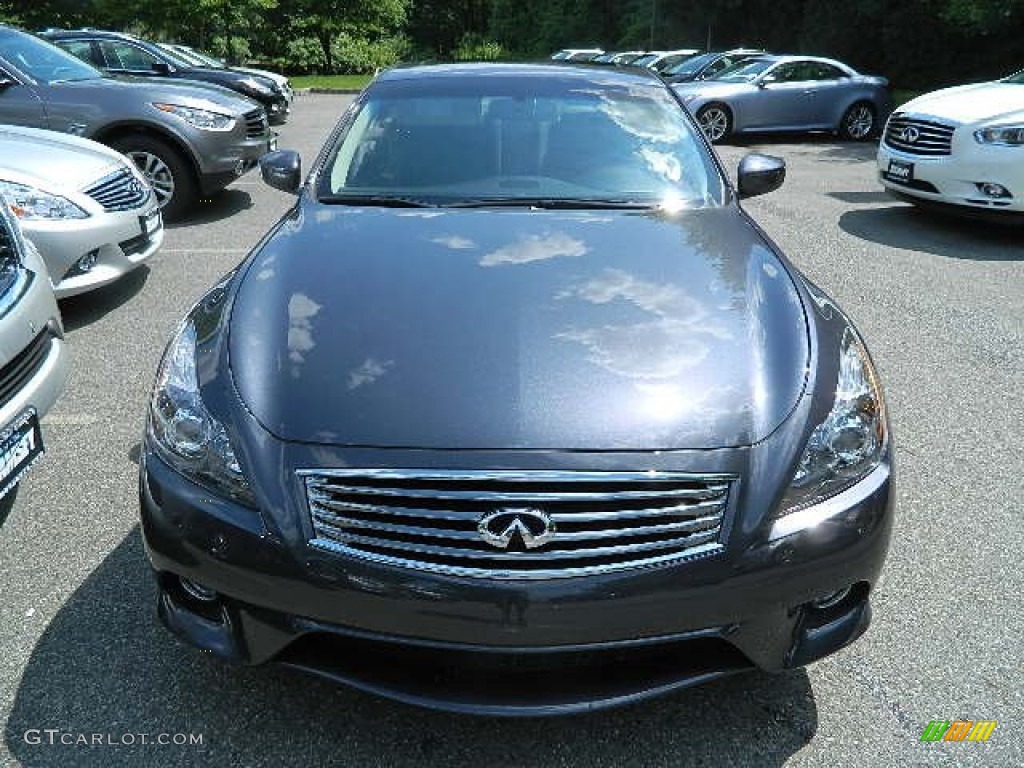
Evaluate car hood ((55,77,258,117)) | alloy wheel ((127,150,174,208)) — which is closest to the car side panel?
car hood ((55,77,258,117))

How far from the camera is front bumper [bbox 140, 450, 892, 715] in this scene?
6.12 ft

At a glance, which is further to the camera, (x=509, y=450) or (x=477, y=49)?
(x=477, y=49)

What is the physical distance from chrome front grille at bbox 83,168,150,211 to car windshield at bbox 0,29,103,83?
2.58 metres

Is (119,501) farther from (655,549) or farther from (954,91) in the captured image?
(954,91)

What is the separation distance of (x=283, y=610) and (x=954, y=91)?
8447 mm

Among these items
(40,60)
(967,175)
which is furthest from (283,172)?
(967,175)

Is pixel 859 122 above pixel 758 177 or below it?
below

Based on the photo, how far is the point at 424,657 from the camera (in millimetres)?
1956

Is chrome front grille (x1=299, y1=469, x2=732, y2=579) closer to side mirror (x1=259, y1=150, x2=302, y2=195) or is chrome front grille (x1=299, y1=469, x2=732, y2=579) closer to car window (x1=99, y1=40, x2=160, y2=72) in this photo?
side mirror (x1=259, y1=150, x2=302, y2=195)

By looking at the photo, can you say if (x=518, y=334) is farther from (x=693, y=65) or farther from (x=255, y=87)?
(x=693, y=65)

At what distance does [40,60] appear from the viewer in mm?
7672

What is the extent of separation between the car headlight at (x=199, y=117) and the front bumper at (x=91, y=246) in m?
2.34

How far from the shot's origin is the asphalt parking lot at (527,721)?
84.7 inches

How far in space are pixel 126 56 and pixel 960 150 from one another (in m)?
10.8
